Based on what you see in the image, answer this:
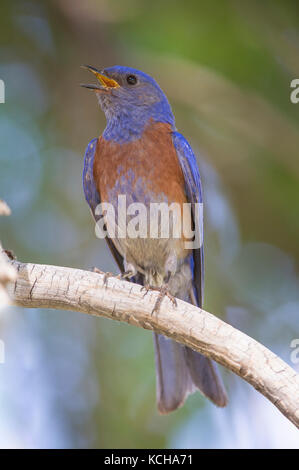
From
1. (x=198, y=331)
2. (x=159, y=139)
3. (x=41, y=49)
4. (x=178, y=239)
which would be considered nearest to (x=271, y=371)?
(x=198, y=331)

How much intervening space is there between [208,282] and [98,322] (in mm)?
1225

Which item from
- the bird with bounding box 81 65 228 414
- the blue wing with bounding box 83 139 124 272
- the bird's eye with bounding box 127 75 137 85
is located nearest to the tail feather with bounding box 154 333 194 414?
the bird with bounding box 81 65 228 414

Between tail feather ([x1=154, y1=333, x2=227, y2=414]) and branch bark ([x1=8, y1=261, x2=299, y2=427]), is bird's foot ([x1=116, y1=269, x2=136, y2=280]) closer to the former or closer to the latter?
tail feather ([x1=154, y1=333, x2=227, y2=414])

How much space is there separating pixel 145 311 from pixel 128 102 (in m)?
2.38

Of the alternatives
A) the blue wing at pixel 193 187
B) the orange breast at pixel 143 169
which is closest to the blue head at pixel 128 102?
the orange breast at pixel 143 169

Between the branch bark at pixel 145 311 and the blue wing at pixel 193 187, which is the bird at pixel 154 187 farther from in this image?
the branch bark at pixel 145 311

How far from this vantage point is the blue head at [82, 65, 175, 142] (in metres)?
5.65

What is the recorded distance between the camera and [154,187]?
536 centimetres

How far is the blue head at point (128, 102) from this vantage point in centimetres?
565

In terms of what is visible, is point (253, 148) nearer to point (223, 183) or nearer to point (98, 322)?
point (223, 183)

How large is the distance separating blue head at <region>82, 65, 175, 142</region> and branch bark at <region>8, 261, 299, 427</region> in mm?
1862

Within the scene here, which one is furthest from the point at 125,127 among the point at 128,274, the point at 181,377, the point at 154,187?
the point at 181,377

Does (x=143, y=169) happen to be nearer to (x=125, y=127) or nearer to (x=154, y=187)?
(x=154, y=187)

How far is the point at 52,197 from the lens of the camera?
7086mm
